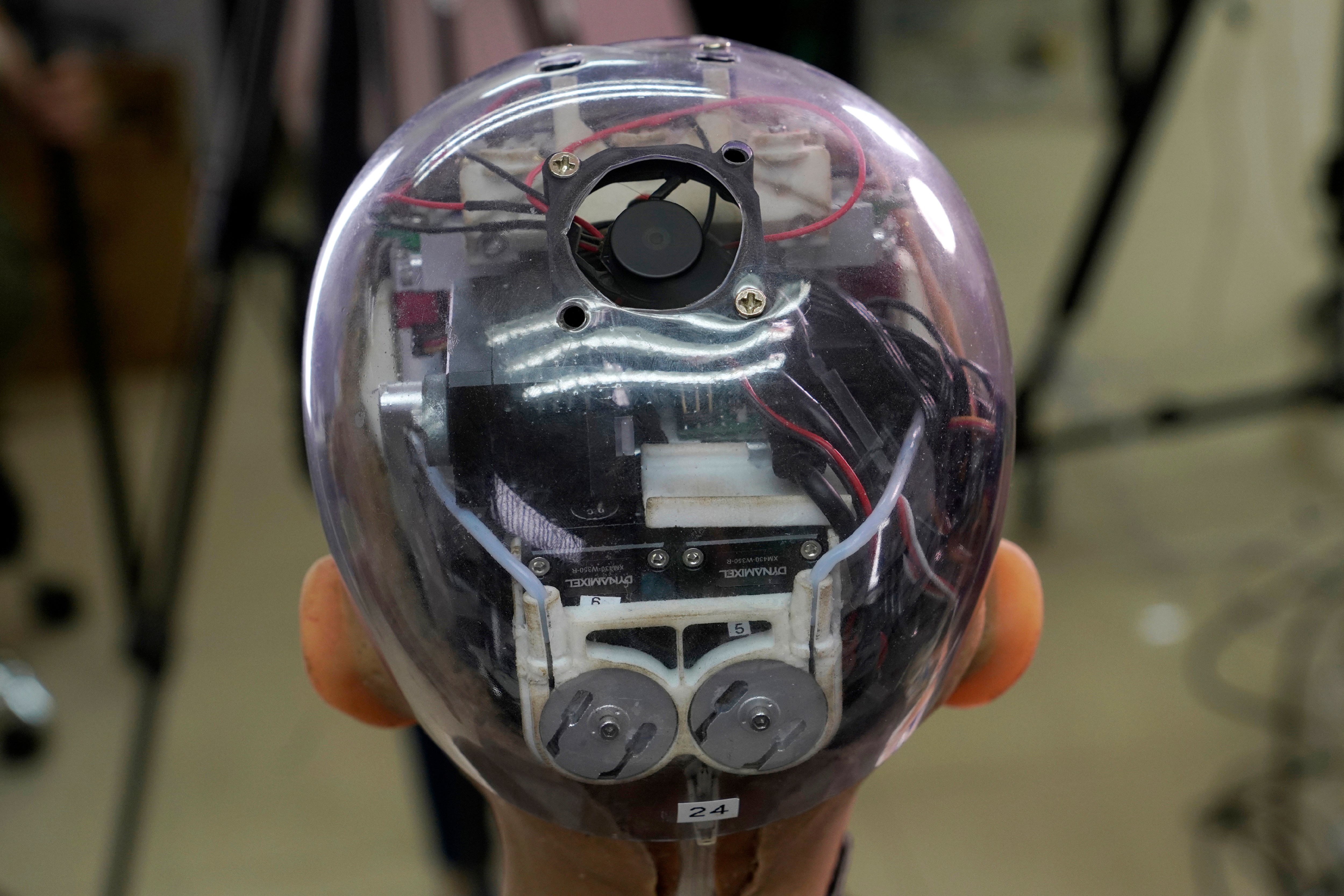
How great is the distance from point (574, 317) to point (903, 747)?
1.38 m

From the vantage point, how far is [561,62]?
452 millimetres

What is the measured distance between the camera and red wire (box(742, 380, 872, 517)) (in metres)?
0.36

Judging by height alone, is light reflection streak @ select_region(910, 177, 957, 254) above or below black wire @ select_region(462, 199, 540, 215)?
below

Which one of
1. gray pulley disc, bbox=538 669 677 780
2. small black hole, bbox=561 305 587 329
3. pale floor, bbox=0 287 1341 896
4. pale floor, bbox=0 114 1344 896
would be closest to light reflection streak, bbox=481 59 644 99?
small black hole, bbox=561 305 587 329

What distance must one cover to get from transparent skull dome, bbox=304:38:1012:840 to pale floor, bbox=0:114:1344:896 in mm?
936

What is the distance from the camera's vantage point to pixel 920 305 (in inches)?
15.5

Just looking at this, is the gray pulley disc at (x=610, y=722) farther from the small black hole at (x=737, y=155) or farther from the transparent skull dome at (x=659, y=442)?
the small black hole at (x=737, y=155)

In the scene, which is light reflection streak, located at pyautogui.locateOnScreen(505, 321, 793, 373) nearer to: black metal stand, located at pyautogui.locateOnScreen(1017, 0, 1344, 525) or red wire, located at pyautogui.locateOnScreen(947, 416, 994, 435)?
red wire, located at pyautogui.locateOnScreen(947, 416, 994, 435)

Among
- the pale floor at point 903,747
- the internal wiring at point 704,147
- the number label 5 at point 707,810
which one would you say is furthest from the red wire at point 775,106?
the pale floor at point 903,747

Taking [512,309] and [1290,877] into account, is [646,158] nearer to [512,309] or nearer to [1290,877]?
[512,309]

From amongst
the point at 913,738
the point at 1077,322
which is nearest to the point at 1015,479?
the point at 1077,322

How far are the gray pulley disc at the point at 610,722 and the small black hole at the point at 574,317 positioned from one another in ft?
0.39

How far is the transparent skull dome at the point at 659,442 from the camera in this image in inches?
14.3

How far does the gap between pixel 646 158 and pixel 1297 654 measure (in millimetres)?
1808
